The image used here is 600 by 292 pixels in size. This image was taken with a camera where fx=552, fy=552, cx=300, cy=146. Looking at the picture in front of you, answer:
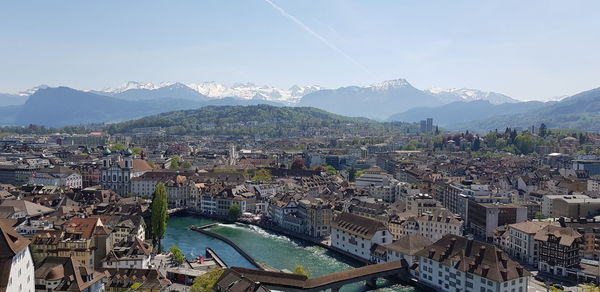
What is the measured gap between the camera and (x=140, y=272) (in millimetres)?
22781

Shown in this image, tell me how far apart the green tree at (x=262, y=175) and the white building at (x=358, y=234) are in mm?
23664

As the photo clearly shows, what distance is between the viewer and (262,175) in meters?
58.7

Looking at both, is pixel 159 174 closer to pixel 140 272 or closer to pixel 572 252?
pixel 140 272

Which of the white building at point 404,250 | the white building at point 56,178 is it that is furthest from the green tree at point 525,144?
the white building at point 404,250

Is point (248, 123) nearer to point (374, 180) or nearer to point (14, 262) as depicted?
point (374, 180)

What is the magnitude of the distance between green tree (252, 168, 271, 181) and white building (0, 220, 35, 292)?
40592 millimetres

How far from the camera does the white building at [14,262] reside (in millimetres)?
13953

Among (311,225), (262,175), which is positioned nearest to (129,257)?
(311,225)

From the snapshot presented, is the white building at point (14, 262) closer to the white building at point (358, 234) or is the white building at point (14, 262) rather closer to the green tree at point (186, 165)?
the white building at point (358, 234)

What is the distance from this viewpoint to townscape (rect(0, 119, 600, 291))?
22203 mm

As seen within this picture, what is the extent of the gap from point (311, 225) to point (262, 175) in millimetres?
23028

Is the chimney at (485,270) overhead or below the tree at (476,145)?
below

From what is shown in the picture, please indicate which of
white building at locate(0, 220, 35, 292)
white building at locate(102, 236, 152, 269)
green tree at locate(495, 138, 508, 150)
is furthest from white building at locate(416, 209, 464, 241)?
green tree at locate(495, 138, 508, 150)

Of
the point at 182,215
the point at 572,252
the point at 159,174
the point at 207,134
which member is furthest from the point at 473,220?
the point at 207,134
